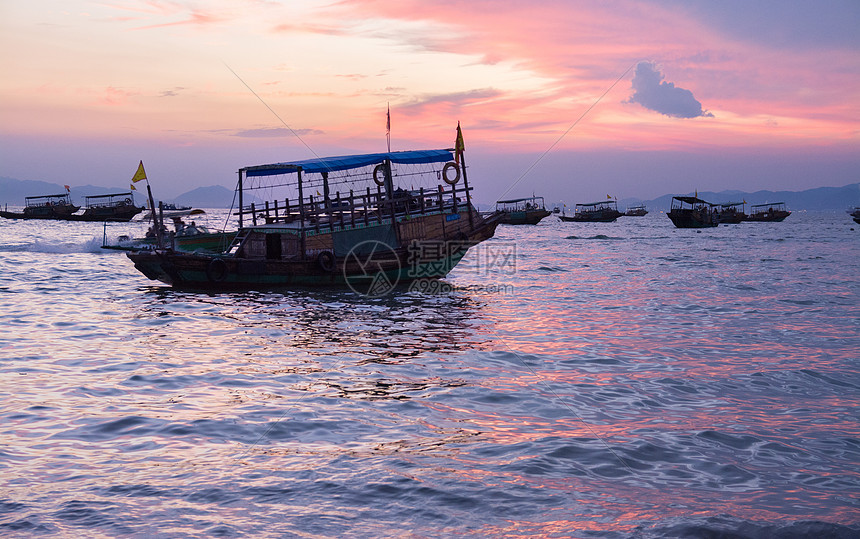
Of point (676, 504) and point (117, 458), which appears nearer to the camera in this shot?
point (676, 504)

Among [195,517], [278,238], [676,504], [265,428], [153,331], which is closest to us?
[195,517]

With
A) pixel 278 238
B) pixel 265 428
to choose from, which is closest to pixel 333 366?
pixel 265 428

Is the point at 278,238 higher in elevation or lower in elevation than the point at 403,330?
higher

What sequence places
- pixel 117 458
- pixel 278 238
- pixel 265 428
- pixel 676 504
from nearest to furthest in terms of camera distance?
pixel 676 504 → pixel 117 458 → pixel 265 428 → pixel 278 238

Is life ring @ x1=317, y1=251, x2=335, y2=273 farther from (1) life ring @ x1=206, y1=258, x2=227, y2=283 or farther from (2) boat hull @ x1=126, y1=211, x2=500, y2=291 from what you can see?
(1) life ring @ x1=206, y1=258, x2=227, y2=283

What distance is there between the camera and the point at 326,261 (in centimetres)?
2239

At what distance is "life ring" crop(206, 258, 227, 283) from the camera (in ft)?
70.9

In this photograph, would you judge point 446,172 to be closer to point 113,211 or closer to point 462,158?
point 462,158

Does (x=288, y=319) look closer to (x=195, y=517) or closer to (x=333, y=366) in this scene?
(x=333, y=366)

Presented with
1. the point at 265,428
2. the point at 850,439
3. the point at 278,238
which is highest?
the point at 278,238

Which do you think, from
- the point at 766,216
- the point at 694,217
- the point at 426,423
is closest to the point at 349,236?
the point at 426,423

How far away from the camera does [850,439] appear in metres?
7.71

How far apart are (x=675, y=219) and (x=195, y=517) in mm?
87624

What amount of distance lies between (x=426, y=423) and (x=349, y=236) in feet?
52.4
